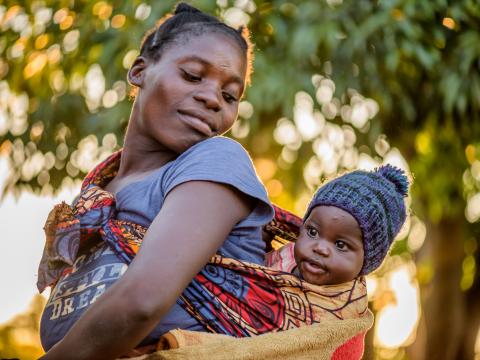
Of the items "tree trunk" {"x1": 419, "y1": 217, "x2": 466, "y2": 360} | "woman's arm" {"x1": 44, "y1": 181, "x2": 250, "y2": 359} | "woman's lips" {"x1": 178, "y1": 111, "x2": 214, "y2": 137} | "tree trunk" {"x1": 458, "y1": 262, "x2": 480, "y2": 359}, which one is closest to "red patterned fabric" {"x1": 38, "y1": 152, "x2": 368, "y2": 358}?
"woman's arm" {"x1": 44, "y1": 181, "x2": 250, "y2": 359}

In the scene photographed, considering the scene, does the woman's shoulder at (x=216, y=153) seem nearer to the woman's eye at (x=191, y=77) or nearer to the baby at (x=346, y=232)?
the woman's eye at (x=191, y=77)

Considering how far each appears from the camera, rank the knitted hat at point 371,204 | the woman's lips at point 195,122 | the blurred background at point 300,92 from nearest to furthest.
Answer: the woman's lips at point 195,122
the knitted hat at point 371,204
the blurred background at point 300,92

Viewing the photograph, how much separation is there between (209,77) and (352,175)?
16.2 inches

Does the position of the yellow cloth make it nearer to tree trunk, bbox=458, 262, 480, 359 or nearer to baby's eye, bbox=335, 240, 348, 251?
baby's eye, bbox=335, 240, 348, 251

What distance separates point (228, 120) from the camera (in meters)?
1.73

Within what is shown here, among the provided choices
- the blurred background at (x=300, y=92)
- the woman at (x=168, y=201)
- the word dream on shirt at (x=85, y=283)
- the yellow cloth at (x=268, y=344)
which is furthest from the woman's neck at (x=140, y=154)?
the blurred background at (x=300, y=92)

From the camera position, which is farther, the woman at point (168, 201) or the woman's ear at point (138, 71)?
the woman's ear at point (138, 71)

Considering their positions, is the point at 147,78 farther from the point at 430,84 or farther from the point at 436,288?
the point at 436,288

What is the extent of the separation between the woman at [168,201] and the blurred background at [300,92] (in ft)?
7.40

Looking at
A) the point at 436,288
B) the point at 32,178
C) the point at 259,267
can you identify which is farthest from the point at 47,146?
the point at 259,267

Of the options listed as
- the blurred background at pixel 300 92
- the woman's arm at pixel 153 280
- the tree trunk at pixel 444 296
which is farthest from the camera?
the tree trunk at pixel 444 296

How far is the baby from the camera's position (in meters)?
1.74

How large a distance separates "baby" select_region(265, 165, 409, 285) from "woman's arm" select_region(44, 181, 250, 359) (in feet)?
1.32

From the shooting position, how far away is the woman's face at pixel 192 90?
1.65 metres
